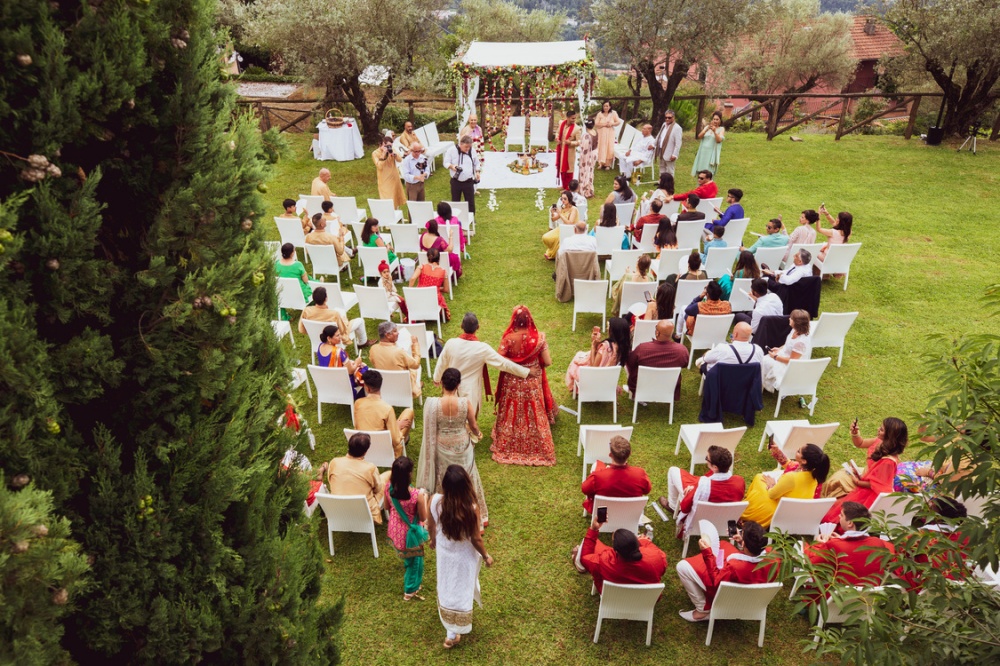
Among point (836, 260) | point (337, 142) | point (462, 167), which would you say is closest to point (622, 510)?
point (836, 260)

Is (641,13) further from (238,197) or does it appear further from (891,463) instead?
(238,197)

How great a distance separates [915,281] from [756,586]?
911 cm

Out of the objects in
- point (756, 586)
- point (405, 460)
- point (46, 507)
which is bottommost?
point (756, 586)

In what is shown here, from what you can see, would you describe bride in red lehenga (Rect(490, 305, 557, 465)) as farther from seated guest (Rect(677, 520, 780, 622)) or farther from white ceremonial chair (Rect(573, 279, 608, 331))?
white ceremonial chair (Rect(573, 279, 608, 331))

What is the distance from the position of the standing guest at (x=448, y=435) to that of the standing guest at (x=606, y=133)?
11886 millimetres

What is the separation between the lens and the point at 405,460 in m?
5.37

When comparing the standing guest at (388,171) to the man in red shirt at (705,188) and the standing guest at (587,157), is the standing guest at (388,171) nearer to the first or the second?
the standing guest at (587,157)

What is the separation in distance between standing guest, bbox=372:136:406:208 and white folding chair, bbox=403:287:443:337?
5017 millimetres

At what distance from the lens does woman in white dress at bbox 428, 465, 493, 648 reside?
4852 millimetres

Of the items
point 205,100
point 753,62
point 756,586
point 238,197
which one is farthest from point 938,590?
point 753,62

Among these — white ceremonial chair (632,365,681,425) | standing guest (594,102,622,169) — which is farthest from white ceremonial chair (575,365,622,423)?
standing guest (594,102,622,169)

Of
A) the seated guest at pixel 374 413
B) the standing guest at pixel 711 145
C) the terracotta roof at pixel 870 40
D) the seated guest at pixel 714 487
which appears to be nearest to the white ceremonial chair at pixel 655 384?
the seated guest at pixel 714 487

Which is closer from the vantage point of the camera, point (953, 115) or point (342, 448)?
point (342, 448)

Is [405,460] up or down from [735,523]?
up
